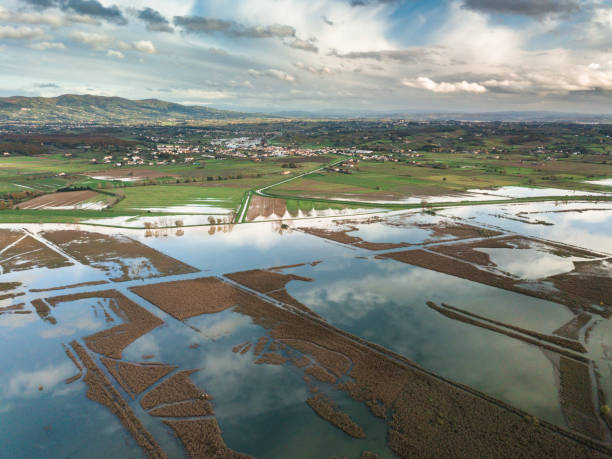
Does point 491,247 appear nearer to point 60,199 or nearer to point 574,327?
point 574,327

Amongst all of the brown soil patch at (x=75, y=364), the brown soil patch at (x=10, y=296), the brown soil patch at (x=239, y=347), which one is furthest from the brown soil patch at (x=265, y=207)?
the brown soil patch at (x=75, y=364)

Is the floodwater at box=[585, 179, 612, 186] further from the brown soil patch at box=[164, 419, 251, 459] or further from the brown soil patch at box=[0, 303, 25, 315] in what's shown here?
the brown soil patch at box=[0, 303, 25, 315]

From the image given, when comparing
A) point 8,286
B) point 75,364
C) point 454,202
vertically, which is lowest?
point 75,364

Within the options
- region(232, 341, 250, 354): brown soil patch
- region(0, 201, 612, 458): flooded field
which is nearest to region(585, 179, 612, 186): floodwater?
region(0, 201, 612, 458): flooded field

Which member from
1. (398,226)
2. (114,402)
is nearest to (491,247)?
(398,226)

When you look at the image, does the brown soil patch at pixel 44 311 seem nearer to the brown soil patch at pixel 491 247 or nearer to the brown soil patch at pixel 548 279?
the brown soil patch at pixel 548 279
